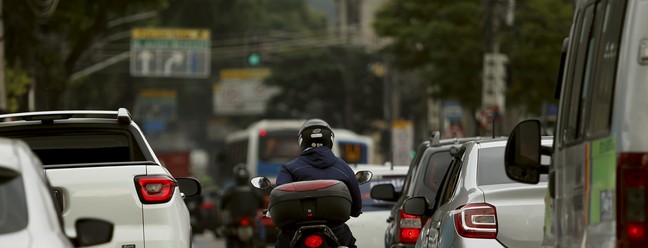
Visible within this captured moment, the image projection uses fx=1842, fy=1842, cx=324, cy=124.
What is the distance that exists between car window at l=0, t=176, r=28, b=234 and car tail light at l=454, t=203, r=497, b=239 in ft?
12.8

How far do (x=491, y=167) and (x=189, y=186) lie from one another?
2.22m

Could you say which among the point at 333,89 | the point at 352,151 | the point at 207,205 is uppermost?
the point at 352,151

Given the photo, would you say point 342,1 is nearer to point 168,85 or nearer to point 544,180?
point 168,85

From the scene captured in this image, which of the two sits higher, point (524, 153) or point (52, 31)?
point (524, 153)

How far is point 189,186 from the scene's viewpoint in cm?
1230

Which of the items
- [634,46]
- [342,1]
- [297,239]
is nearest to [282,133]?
[297,239]

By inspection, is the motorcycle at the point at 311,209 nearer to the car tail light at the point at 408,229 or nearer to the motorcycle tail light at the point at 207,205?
the car tail light at the point at 408,229

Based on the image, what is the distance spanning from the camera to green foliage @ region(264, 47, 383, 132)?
87562 mm

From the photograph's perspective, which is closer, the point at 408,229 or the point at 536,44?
the point at 408,229

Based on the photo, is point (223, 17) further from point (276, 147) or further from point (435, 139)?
point (435, 139)

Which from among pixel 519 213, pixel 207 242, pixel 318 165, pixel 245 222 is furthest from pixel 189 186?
pixel 207 242

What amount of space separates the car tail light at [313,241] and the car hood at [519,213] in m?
0.98

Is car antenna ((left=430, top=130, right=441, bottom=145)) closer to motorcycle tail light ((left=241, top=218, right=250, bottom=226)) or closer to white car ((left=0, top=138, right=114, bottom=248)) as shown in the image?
white car ((left=0, top=138, right=114, bottom=248))

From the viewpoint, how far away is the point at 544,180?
1127cm
